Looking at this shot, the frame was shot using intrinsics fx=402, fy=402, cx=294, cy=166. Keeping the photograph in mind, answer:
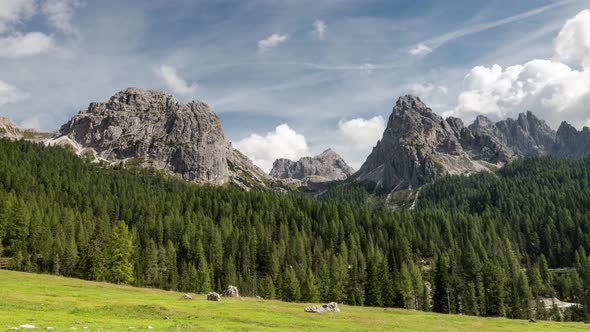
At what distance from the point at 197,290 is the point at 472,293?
70.3 metres

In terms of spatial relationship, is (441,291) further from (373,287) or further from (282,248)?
(282,248)

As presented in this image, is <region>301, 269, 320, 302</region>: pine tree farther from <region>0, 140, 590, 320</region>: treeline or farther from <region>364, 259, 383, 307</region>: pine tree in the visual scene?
<region>364, 259, 383, 307</region>: pine tree

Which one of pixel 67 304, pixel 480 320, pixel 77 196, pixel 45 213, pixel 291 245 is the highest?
pixel 77 196

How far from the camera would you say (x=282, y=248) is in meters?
142

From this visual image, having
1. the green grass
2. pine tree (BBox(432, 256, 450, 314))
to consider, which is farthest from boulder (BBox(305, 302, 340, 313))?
pine tree (BBox(432, 256, 450, 314))

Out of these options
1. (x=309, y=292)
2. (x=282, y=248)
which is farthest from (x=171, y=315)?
(x=282, y=248)

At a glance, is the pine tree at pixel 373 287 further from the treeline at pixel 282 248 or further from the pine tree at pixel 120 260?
the pine tree at pixel 120 260

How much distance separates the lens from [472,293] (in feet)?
328

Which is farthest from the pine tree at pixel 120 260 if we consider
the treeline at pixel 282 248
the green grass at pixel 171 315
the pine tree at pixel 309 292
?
the pine tree at pixel 309 292

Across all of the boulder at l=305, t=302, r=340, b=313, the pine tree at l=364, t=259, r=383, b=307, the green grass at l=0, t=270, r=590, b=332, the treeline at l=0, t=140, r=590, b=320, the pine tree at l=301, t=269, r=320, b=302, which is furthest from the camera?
the treeline at l=0, t=140, r=590, b=320

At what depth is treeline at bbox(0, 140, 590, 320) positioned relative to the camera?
10200 centimetres

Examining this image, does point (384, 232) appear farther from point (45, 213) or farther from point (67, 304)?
point (67, 304)

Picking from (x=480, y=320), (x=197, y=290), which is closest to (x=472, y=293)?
(x=480, y=320)

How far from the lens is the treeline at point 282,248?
335 ft
